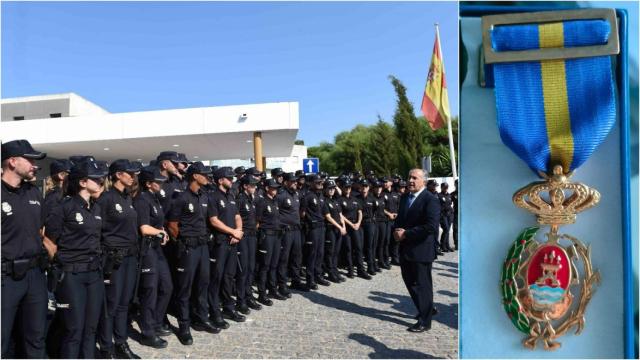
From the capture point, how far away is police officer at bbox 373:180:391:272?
8484 millimetres

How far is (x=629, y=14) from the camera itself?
1.21 m

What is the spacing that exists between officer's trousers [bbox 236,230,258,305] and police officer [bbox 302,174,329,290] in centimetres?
139

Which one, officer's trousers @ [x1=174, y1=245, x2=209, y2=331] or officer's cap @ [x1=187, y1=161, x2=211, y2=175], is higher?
officer's cap @ [x1=187, y1=161, x2=211, y2=175]

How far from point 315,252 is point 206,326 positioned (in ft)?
8.38

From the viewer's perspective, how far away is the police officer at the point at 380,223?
27.8 ft

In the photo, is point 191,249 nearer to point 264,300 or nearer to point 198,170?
point 198,170

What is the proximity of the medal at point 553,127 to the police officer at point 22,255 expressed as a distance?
10.6 feet

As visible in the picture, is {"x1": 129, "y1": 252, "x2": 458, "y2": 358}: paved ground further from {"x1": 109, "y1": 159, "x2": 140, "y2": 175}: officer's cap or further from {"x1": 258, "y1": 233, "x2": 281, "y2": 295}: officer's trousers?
{"x1": 109, "y1": 159, "x2": 140, "y2": 175}: officer's cap

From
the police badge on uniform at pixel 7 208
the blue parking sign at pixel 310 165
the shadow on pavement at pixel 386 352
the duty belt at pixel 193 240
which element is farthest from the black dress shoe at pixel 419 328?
the blue parking sign at pixel 310 165

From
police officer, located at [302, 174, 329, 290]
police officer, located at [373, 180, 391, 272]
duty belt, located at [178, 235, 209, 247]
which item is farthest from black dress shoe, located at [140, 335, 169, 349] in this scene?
police officer, located at [373, 180, 391, 272]

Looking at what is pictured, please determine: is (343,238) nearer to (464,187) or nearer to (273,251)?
(273,251)

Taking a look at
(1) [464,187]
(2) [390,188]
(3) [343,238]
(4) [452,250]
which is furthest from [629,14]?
(4) [452,250]

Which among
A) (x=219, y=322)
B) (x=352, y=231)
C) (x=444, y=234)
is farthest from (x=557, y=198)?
(x=444, y=234)

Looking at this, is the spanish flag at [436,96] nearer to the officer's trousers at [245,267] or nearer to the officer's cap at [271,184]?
the officer's cap at [271,184]
